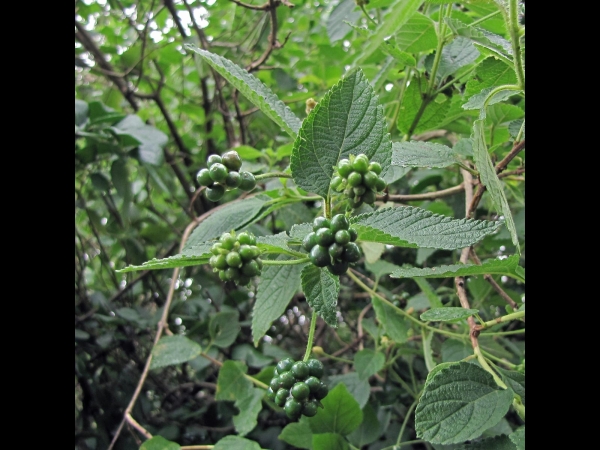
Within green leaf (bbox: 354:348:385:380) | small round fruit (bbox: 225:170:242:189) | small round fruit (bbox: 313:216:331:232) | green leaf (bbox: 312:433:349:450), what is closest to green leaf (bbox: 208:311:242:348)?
green leaf (bbox: 354:348:385:380)

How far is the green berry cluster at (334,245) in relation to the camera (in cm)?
48

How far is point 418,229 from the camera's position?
521 mm

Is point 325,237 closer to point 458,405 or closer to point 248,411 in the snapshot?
point 458,405

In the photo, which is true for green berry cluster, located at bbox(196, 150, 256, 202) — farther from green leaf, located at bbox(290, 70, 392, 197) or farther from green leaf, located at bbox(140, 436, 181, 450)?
green leaf, located at bbox(140, 436, 181, 450)

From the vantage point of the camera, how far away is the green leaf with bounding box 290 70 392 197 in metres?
0.54

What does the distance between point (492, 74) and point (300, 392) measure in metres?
0.49

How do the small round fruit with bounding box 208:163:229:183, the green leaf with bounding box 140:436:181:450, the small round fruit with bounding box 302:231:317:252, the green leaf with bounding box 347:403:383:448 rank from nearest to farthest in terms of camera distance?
1. the small round fruit with bounding box 302:231:317:252
2. the small round fruit with bounding box 208:163:229:183
3. the green leaf with bounding box 140:436:181:450
4. the green leaf with bounding box 347:403:383:448

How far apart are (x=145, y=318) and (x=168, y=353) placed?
18.2 inches

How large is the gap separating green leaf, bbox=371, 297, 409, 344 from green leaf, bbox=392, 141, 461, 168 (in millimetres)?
314

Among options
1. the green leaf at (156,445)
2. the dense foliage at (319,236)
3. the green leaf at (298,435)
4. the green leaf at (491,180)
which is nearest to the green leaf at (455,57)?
the dense foliage at (319,236)

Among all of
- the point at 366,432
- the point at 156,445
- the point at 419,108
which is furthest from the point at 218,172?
the point at 366,432

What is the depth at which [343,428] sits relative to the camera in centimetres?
84

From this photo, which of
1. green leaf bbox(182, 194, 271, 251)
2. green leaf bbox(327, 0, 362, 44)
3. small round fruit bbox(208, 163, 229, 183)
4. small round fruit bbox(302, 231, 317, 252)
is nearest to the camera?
small round fruit bbox(302, 231, 317, 252)

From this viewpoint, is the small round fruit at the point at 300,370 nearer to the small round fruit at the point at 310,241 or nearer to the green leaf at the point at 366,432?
the small round fruit at the point at 310,241
